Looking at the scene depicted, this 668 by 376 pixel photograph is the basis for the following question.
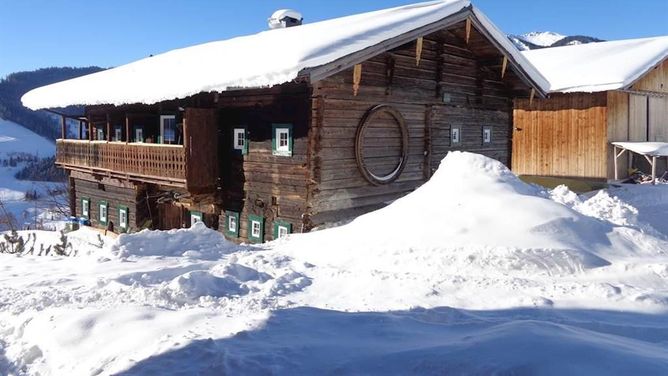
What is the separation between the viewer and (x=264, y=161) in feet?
42.8

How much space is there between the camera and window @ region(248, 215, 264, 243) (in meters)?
13.2

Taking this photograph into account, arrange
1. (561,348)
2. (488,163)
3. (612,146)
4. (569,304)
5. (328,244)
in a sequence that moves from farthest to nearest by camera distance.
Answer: (612,146)
(488,163)
(328,244)
(569,304)
(561,348)

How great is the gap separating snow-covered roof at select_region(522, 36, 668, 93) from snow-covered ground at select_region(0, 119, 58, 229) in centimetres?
3443

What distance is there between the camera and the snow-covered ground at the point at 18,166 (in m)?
50.7

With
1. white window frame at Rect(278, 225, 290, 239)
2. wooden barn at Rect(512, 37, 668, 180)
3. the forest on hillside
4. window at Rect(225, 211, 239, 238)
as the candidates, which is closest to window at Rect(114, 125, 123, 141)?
window at Rect(225, 211, 239, 238)

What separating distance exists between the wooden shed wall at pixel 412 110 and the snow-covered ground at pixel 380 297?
300 centimetres

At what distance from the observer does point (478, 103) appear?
16.8m

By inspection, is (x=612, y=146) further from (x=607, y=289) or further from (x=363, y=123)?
(x=607, y=289)

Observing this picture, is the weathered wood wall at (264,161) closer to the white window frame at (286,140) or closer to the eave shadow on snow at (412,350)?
the white window frame at (286,140)

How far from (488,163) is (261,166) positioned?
5.52m

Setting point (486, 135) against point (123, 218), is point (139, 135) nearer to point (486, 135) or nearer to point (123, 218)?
point (123, 218)

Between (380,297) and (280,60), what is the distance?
20.0ft

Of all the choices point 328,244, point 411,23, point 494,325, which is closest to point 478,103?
point 411,23

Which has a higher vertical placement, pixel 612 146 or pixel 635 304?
pixel 612 146
